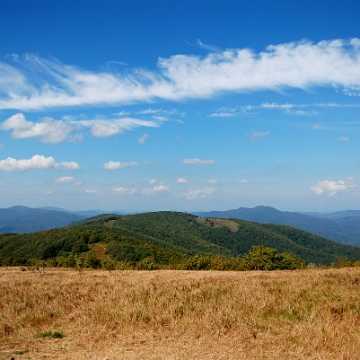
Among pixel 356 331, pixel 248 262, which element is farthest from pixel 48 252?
pixel 356 331

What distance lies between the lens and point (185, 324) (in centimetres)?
810

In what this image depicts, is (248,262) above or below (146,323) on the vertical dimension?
below

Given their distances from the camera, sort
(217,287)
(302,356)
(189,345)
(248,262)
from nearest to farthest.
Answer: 1. (302,356)
2. (189,345)
3. (217,287)
4. (248,262)

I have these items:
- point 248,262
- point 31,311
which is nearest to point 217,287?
point 31,311

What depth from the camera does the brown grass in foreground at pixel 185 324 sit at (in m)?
6.59

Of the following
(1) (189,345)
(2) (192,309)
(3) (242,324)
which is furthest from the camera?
(2) (192,309)

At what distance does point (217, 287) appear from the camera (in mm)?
13062

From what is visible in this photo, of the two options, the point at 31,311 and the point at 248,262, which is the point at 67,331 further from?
the point at 248,262

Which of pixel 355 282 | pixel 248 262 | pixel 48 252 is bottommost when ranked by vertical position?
pixel 48 252

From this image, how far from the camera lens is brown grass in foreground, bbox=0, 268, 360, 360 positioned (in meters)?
6.59

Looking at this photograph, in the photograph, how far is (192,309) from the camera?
31.1 ft

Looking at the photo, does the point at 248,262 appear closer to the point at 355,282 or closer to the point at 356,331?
the point at 355,282

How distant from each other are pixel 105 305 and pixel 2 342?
3185 millimetres

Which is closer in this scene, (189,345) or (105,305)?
(189,345)
